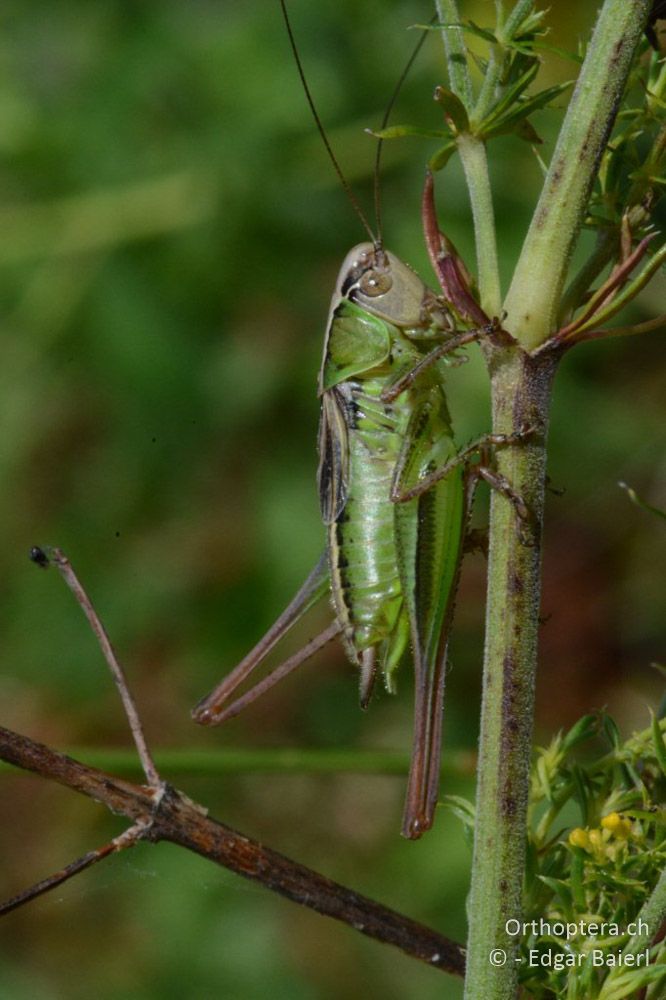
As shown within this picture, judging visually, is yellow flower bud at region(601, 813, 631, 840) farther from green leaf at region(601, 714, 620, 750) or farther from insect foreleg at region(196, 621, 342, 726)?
insect foreleg at region(196, 621, 342, 726)

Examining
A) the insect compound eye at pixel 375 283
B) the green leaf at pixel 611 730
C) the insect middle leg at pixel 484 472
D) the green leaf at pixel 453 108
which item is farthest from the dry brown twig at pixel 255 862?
the insect compound eye at pixel 375 283

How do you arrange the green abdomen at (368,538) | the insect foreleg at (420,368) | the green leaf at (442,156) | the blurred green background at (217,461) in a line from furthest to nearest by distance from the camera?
the blurred green background at (217,461)
the green abdomen at (368,538)
the insect foreleg at (420,368)
the green leaf at (442,156)

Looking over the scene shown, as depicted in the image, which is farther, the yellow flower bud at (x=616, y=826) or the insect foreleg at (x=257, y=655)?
the insect foreleg at (x=257, y=655)

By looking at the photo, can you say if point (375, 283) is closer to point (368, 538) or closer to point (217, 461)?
point (368, 538)

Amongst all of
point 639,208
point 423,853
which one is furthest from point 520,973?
point 423,853

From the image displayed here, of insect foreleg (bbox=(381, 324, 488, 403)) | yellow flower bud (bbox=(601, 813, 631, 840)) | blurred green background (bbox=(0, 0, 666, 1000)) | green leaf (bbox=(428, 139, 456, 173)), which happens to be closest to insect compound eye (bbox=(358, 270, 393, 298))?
insect foreleg (bbox=(381, 324, 488, 403))

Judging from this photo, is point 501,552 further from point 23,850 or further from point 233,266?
point 23,850

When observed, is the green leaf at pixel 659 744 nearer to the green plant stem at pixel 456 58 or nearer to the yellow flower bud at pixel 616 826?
the yellow flower bud at pixel 616 826

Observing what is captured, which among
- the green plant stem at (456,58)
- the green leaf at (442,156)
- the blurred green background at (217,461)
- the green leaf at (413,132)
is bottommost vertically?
the blurred green background at (217,461)
